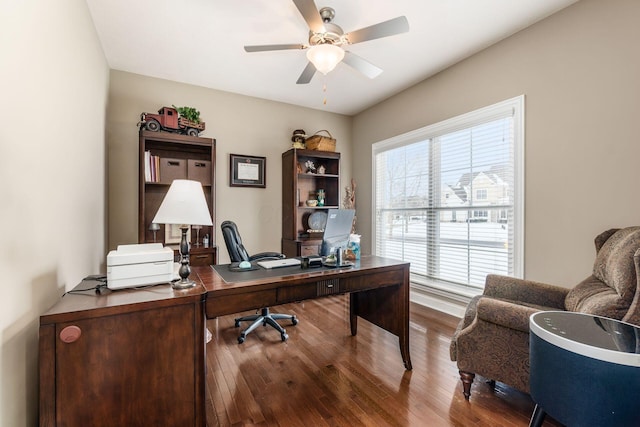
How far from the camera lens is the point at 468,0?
2072mm

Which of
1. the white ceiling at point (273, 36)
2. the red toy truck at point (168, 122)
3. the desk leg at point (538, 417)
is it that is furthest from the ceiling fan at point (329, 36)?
the desk leg at point (538, 417)

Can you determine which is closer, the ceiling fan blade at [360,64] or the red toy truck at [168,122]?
the ceiling fan blade at [360,64]

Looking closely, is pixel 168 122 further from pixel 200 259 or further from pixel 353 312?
pixel 353 312

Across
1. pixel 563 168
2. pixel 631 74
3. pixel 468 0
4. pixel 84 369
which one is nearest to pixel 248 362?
pixel 84 369

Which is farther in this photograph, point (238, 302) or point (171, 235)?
point (171, 235)

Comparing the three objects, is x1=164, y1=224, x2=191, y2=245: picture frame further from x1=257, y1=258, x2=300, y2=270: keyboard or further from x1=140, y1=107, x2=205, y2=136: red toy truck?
x1=257, y1=258, x2=300, y2=270: keyboard

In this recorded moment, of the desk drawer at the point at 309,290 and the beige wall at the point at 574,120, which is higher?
the beige wall at the point at 574,120

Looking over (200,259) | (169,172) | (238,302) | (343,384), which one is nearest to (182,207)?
(238,302)

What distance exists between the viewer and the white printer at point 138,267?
1322 millimetres

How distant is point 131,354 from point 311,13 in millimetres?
2057

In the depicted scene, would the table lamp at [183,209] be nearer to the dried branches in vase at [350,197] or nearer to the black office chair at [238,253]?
the black office chair at [238,253]

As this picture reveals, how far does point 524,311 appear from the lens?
1.53 m

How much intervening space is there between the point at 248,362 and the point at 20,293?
1512 mm

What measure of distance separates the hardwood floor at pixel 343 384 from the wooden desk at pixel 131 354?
0.50 m
